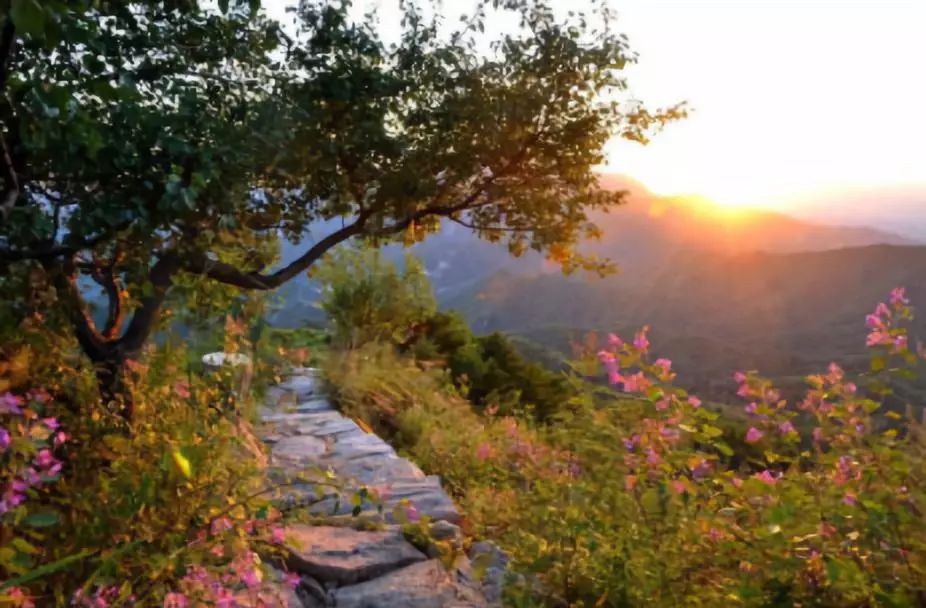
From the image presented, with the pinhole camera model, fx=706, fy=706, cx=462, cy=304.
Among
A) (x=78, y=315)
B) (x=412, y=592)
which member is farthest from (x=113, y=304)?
(x=412, y=592)

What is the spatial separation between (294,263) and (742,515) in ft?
11.5

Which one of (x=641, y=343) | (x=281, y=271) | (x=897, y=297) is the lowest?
(x=641, y=343)

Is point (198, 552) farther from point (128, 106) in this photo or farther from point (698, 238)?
point (698, 238)

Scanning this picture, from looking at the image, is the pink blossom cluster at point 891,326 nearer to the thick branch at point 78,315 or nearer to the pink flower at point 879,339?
the pink flower at point 879,339

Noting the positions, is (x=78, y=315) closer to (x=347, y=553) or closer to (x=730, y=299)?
(x=347, y=553)

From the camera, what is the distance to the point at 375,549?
169 inches

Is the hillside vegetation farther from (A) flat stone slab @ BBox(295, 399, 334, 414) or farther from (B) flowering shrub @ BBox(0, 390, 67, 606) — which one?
(A) flat stone slab @ BBox(295, 399, 334, 414)

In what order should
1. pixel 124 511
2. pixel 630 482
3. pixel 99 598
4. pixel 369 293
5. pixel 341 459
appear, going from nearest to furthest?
pixel 99 598 < pixel 124 511 < pixel 630 482 < pixel 341 459 < pixel 369 293

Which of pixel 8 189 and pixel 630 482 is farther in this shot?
pixel 630 482

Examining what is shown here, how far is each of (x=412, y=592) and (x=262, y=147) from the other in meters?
2.49

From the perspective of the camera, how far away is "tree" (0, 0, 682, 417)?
3.23 meters

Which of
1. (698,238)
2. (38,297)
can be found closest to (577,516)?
(38,297)

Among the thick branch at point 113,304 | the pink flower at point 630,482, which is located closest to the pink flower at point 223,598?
the pink flower at point 630,482

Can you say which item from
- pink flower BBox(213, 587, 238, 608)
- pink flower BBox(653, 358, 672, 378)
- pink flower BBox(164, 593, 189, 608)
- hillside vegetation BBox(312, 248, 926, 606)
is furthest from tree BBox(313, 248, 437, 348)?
pink flower BBox(164, 593, 189, 608)
